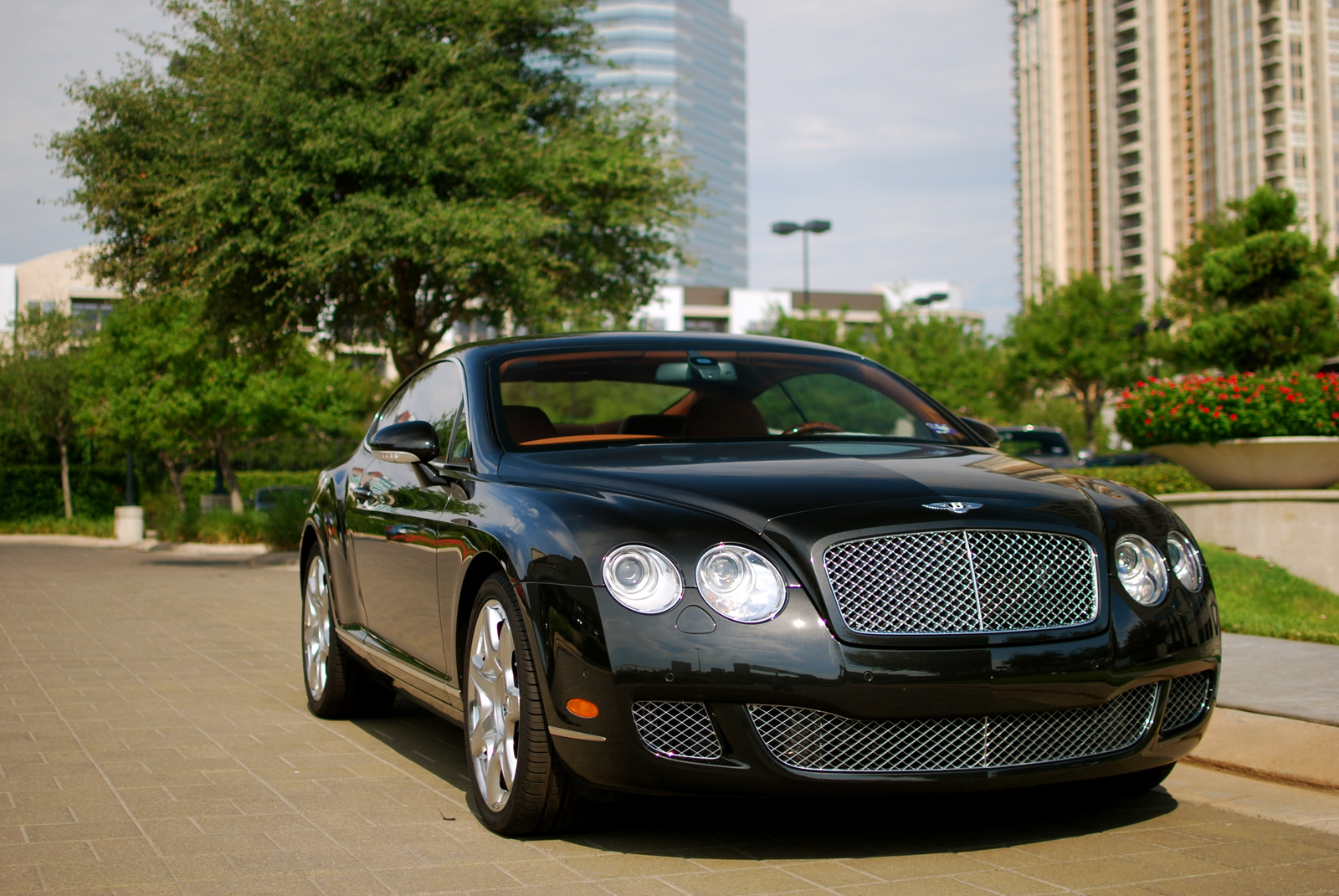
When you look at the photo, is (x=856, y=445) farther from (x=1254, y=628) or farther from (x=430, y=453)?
(x=1254, y=628)

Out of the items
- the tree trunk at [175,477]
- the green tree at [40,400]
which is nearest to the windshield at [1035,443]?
the tree trunk at [175,477]

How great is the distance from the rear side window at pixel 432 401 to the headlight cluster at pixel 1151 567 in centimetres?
256

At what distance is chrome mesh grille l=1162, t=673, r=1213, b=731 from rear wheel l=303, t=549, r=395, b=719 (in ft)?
11.5

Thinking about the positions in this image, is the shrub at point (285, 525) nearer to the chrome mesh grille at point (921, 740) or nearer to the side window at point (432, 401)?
the side window at point (432, 401)

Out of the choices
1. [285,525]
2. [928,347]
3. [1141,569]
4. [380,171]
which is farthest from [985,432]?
[928,347]

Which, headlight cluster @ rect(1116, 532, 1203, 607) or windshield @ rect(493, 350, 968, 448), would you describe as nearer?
headlight cluster @ rect(1116, 532, 1203, 607)

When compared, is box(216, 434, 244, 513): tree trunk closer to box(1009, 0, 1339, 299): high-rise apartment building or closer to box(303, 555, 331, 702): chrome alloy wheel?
box(303, 555, 331, 702): chrome alloy wheel

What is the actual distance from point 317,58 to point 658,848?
15651mm

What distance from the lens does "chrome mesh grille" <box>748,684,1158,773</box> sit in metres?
3.70

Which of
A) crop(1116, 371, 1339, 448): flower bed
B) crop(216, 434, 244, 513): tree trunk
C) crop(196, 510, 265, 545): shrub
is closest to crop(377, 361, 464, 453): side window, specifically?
crop(1116, 371, 1339, 448): flower bed

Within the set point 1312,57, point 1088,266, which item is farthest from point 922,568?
point 1088,266

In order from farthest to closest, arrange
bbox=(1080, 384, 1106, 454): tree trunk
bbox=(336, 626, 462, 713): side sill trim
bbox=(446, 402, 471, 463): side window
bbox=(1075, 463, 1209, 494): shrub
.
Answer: bbox=(1080, 384, 1106, 454): tree trunk
bbox=(1075, 463, 1209, 494): shrub
bbox=(446, 402, 471, 463): side window
bbox=(336, 626, 462, 713): side sill trim

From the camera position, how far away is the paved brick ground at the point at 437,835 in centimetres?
375

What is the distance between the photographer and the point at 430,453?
5.08 metres
